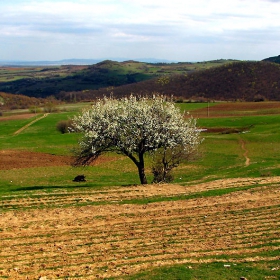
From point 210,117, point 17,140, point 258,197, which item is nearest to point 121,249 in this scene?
point 258,197

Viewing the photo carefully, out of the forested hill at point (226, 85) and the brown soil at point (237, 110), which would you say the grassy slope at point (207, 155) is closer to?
the brown soil at point (237, 110)

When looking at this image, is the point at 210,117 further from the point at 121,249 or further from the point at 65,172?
the point at 121,249

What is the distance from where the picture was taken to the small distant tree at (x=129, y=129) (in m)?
33.2

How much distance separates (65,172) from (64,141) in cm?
2453

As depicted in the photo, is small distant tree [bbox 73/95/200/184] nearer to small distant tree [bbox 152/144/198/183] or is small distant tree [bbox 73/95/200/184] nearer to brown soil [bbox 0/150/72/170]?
small distant tree [bbox 152/144/198/183]

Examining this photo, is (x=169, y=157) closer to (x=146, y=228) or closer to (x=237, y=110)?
(x=146, y=228)

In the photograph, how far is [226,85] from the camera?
161750 mm

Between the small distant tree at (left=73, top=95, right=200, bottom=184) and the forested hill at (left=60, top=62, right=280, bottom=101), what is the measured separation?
105905mm

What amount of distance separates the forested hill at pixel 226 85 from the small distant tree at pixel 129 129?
10591cm

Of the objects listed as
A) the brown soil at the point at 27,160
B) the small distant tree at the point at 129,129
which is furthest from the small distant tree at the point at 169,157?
the brown soil at the point at 27,160

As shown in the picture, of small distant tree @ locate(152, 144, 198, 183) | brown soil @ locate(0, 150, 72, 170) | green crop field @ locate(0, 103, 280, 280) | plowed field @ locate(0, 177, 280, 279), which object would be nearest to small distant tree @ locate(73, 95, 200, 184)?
small distant tree @ locate(152, 144, 198, 183)

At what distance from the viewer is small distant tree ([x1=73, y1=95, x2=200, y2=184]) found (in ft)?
109

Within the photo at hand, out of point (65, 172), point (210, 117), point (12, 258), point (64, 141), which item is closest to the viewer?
point (12, 258)

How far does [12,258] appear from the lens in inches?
665
